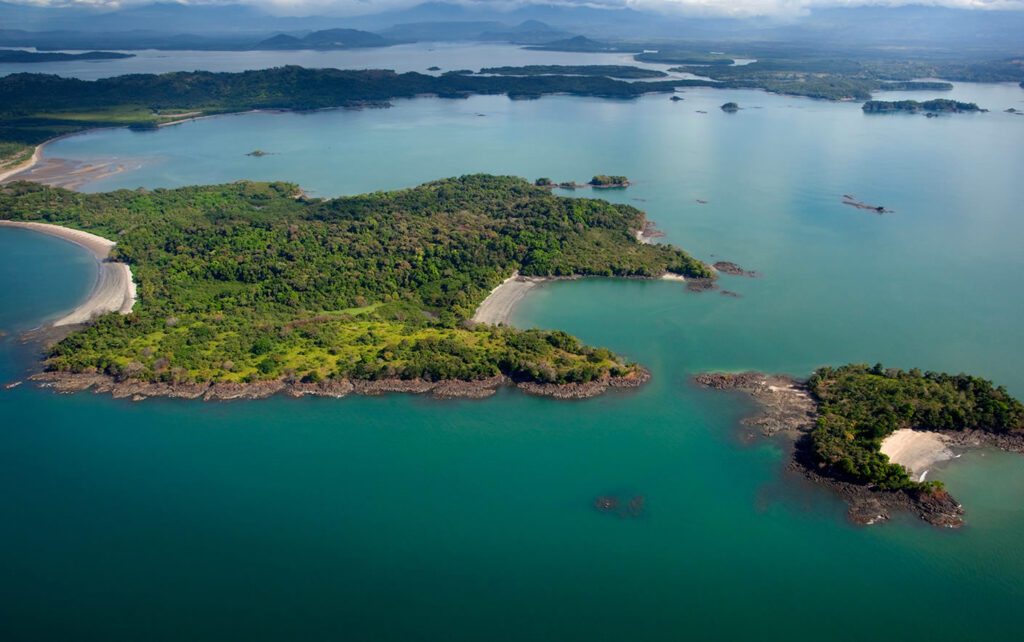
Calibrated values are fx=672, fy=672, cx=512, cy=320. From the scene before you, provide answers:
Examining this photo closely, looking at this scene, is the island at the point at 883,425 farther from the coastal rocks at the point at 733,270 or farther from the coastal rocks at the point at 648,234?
the coastal rocks at the point at 648,234

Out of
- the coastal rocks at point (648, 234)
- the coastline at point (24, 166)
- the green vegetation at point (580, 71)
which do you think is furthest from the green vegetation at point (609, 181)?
the green vegetation at point (580, 71)

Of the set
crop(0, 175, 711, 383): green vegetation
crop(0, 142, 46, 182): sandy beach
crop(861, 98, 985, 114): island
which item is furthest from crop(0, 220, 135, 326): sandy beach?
crop(861, 98, 985, 114): island

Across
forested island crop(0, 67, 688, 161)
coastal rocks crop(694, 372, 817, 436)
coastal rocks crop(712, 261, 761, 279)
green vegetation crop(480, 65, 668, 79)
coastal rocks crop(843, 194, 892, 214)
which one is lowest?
coastal rocks crop(694, 372, 817, 436)

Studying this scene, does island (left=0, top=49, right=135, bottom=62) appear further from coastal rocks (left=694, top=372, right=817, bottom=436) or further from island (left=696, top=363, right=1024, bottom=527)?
island (left=696, top=363, right=1024, bottom=527)

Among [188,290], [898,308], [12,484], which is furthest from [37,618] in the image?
[898,308]

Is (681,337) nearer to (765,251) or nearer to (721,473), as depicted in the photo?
(721,473)

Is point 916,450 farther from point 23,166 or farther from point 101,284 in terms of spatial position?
point 23,166
